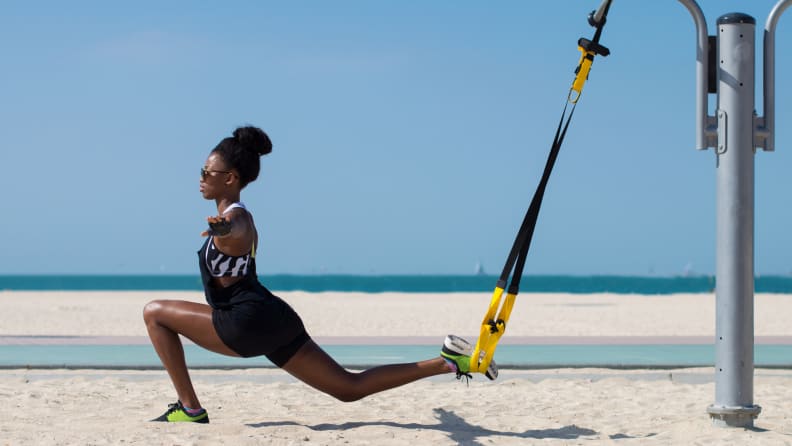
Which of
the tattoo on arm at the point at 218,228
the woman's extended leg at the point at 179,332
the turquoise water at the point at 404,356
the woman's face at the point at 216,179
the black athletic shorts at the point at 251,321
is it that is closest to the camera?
the tattoo on arm at the point at 218,228

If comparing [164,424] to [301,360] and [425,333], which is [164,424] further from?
[425,333]

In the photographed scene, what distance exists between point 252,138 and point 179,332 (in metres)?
1.12

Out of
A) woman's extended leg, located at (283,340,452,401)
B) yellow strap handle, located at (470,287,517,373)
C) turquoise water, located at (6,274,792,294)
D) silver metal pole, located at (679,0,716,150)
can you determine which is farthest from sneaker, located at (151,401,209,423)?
turquoise water, located at (6,274,792,294)

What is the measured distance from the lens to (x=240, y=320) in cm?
514

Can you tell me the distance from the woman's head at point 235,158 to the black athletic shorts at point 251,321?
1.92 ft

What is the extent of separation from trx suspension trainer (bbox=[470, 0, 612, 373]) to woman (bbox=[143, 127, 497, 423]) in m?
0.09

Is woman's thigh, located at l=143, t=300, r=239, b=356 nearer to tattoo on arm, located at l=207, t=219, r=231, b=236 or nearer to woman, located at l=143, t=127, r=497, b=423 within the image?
woman, located at l=143, t=127, r=497, b=423

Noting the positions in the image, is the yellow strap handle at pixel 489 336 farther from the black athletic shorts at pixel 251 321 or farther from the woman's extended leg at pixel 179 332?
the woman's extended leg at pixel 179 332

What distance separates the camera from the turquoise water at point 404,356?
9.08 metres

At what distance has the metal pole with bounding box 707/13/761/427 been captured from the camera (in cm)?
548

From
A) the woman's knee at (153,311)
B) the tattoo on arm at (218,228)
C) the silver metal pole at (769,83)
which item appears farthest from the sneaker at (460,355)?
the silver metal pole at (769,83)

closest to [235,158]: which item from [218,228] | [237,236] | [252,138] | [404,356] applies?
[252,138]

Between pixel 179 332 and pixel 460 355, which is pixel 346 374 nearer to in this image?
pixel 460 355

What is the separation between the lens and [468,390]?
306 inches
